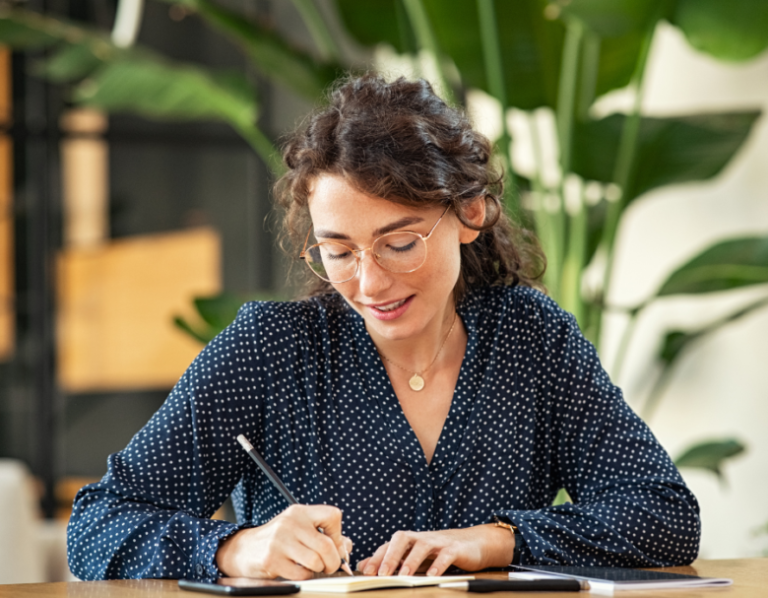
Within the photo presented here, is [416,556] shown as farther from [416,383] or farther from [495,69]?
[495,69]

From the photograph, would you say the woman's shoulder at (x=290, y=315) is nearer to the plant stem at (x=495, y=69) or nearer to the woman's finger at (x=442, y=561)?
the woman's finger at (x=442, y=561)

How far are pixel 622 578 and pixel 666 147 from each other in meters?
1.65

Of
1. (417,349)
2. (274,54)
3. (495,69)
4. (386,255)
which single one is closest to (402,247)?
(386,255)

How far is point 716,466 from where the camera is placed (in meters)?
2.52

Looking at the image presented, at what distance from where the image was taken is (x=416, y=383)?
1.62 m

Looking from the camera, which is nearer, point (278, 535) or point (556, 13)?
point (278, 535)

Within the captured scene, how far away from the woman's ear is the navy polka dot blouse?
160 mm

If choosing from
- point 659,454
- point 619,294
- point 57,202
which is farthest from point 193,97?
point 57,202

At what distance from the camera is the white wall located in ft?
8.98

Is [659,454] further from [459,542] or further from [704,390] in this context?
[704,390]

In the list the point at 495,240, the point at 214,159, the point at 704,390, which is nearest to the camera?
the point at 495,240

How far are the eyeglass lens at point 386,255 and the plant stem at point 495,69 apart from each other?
104 cm

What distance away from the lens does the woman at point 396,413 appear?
53.8 inches

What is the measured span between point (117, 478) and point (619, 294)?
226 centimetres
